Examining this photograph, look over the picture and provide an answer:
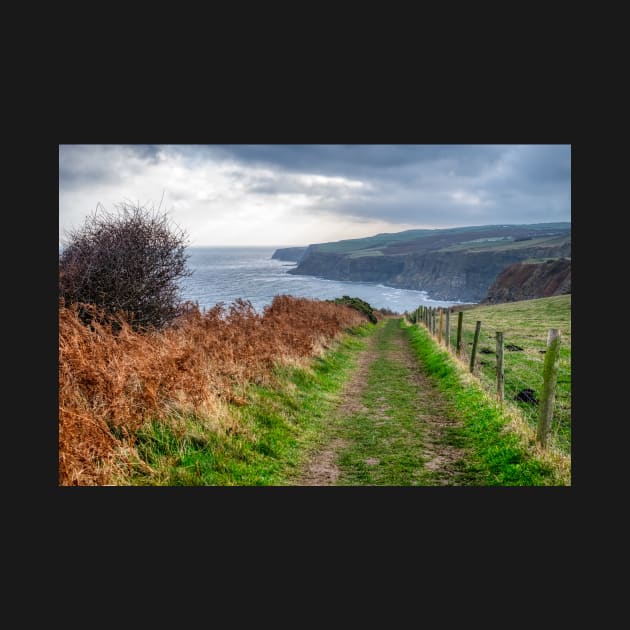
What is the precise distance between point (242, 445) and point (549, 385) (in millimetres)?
4626

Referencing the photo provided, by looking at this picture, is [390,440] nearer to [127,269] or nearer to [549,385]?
[549,385]

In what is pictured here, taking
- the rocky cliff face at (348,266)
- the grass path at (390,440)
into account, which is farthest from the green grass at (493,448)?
the rocky cliff face at (348,266)

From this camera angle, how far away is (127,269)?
9961 mm

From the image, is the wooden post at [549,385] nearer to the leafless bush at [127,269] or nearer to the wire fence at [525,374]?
the wire fence at [525,374]

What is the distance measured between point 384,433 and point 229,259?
11.8m

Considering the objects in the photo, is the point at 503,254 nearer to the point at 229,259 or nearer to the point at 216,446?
the point at 229,259

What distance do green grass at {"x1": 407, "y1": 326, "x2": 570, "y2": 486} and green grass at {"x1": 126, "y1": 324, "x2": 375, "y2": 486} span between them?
2.62 metres

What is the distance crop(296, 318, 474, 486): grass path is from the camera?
6406mm

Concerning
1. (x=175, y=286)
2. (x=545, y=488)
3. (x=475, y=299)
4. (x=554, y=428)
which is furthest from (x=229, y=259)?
(x=475, y=299)

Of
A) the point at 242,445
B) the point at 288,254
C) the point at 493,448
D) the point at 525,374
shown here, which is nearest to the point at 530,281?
the point at 288,254

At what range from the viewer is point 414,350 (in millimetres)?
21078

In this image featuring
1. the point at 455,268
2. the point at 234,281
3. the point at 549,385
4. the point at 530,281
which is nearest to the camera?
the point at 549,385

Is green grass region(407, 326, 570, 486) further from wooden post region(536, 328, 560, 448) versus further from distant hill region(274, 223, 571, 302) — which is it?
distant hill region(274, 223, 571, 302)

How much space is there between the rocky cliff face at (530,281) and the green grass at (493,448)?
75.2 meters
